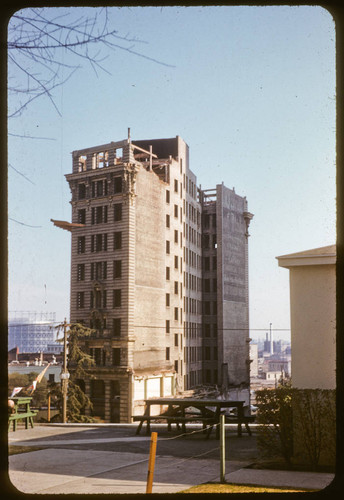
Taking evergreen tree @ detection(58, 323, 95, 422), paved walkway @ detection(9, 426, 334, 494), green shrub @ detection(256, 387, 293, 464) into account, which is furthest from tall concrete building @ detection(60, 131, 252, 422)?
green shrub @ detection(256, 387, 293, 464)

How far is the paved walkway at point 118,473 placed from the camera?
7.31m

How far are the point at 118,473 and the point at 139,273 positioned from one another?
107 ft

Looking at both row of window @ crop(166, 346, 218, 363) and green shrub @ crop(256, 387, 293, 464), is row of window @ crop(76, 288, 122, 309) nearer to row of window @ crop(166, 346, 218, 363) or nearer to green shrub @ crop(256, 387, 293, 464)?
row of window @ crop(166, 346, 218, 363)

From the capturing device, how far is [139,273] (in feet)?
133

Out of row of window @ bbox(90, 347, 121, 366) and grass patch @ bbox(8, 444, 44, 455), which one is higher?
grass patch @ bbox(8, 444, 44, 455)

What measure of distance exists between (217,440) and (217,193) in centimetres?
5490

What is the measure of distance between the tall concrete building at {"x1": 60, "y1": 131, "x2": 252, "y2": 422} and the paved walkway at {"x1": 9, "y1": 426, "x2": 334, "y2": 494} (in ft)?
60.2

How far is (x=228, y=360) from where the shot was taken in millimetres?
63844

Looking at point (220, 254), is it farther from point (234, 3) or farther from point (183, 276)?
point (234, 3)

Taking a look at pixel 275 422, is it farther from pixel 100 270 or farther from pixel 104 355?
pixel 100 270

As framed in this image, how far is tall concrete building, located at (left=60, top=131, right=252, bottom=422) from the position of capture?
122 ft

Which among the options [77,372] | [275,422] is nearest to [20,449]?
[275,422]

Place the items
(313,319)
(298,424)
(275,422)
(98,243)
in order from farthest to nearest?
(98,243) → (275,422) → (298,424) → (313,319)

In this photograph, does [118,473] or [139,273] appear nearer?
[118,473]
